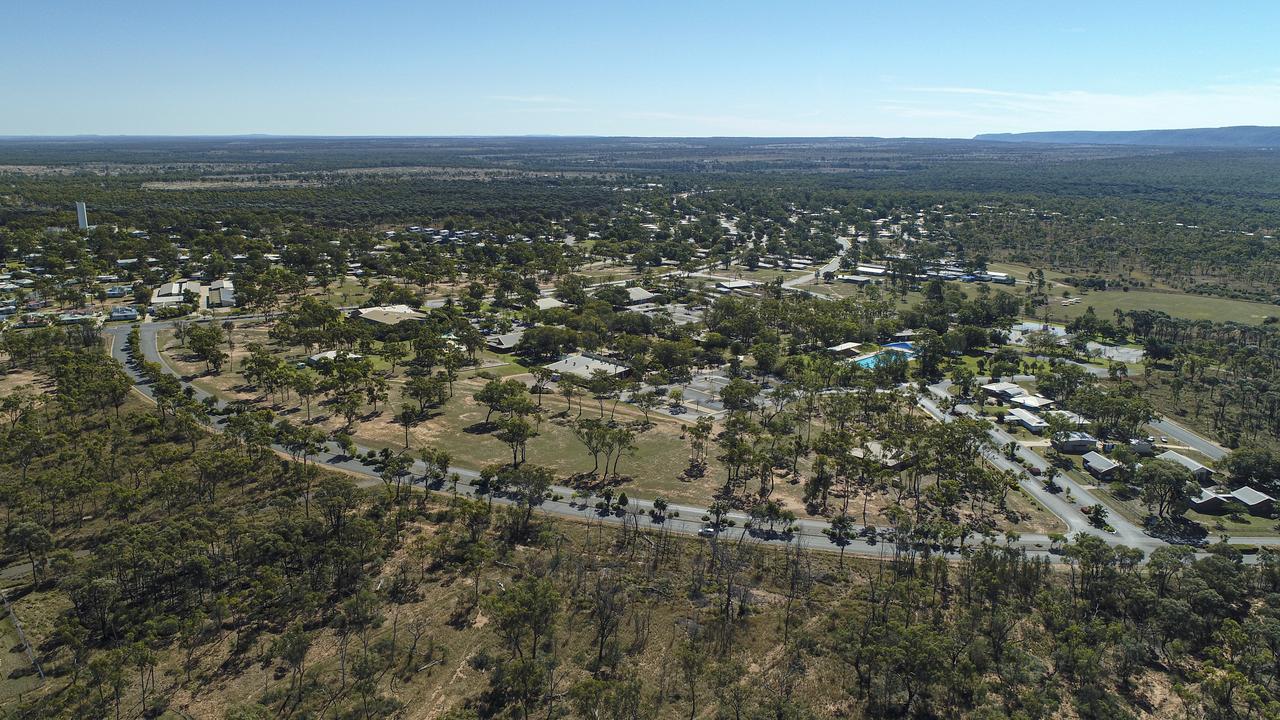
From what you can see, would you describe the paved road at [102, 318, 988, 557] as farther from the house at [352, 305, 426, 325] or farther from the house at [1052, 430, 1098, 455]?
the house at [352, 305, 426, 325]

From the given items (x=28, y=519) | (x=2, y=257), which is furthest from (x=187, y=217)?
(x=28, y=519)

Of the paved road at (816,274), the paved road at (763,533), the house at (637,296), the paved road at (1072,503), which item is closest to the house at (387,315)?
the house at (637,296)

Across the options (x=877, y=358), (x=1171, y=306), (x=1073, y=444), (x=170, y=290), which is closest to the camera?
(x=1073, y=444)

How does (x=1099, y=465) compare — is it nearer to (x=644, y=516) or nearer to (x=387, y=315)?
(x=644, y=516)

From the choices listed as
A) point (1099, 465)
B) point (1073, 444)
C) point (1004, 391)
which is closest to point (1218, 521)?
point (1099, 465)

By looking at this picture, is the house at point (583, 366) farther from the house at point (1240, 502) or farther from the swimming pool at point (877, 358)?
the house at point (1240, 502)
